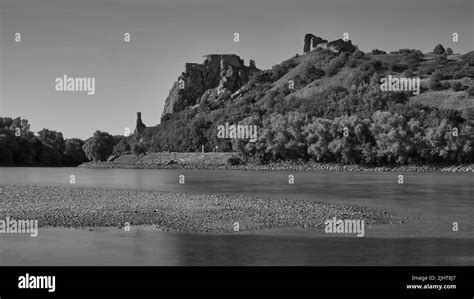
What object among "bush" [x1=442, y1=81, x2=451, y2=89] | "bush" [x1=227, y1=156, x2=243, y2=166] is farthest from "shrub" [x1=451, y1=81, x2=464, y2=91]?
"bush" [x1=227, y1=156, x2=243, y2=166]

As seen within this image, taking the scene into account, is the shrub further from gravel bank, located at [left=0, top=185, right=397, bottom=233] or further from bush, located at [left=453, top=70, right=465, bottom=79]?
gravel bank, located at [left=0, top=185, right=397, bottom=233]

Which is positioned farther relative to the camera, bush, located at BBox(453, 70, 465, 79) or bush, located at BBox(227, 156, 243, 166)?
bush, located at BBox(453, 70, 465, 79)
